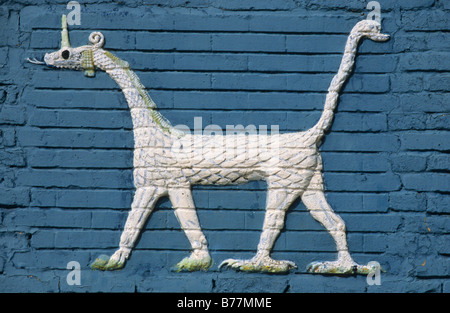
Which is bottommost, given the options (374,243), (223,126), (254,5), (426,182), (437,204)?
(374,243)

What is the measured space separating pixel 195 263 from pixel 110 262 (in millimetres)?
530

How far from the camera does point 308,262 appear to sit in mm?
3525

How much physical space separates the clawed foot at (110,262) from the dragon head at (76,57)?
115 cm

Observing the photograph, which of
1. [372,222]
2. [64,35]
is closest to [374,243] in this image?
[372,222]

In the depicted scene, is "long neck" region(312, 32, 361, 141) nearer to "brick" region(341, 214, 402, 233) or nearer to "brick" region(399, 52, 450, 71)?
"brick" region(399, 52, 450, 71)

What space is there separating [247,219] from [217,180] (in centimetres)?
31

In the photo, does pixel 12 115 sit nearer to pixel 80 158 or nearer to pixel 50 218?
pixel 80 158

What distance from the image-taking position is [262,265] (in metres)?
3.49

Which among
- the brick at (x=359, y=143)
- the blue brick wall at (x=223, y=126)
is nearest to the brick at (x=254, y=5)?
the blue brick wall at (x=223, y=126)

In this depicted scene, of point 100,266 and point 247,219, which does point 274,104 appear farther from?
point 100,266

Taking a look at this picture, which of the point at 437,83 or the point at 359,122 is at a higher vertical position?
the point at 437,83

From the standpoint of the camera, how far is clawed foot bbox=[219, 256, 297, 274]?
3490mm

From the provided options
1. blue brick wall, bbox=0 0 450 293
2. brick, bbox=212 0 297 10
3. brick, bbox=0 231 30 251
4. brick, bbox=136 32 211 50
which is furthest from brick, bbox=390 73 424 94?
brick, bbox=0 231 30 251

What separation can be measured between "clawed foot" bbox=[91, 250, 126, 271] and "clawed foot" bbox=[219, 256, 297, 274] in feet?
2.19
